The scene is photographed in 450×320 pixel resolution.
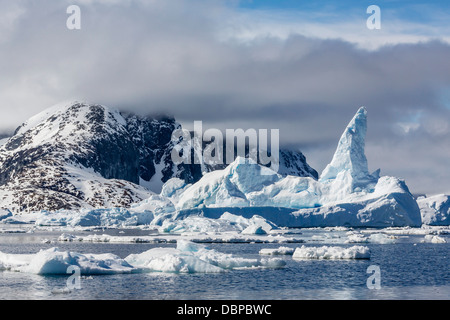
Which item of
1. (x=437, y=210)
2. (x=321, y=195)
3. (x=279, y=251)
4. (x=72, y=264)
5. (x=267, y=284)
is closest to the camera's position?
(x=267, y=284)

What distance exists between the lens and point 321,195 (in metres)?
108

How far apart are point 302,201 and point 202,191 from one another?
57.3 ft

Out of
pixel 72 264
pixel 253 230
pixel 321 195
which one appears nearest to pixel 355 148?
pixel 321 195

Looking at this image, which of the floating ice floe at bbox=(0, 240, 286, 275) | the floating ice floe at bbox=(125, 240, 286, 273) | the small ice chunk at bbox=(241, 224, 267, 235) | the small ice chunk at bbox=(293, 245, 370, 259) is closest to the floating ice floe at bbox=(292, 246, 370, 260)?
the small ice chunk at bbox=(293, 245, 370, 259)

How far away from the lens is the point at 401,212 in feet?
312

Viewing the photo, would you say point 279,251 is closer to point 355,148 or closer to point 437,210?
point 355,148

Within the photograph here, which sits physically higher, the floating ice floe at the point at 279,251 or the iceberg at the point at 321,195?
the iceberg at the point at 321,195

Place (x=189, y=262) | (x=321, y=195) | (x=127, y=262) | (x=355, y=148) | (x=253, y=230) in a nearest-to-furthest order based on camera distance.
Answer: (x=189, y=262), (x=127, y=262), (x=253, y=230), (x=321, y=195), (x=355, y=148)

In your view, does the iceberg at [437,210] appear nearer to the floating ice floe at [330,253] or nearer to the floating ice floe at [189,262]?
the floating ice floe at [330,253]

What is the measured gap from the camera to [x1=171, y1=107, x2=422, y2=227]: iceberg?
311 feet

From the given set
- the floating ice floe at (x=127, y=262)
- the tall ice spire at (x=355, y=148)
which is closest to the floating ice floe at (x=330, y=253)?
the floating ice floe at (x=127, y=262)

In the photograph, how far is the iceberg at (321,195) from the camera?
94875 millimetres
